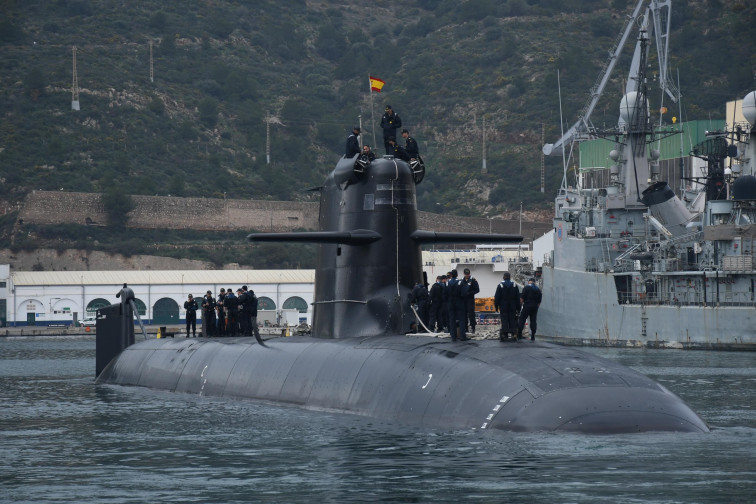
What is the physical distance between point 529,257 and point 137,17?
88887 mm

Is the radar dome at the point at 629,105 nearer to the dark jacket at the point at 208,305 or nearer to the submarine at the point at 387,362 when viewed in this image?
the dark jacket at the point at 208,305

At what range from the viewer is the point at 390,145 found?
2233 centimetres

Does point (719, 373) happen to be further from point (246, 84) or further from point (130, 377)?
point (246, 84)

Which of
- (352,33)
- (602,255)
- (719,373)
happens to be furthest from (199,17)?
(719,373)

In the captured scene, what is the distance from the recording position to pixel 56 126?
123 meters

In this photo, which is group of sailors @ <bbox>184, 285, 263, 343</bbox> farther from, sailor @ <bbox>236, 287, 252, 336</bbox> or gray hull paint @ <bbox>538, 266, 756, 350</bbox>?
gray hull paint @ <bbox>538, 266, 756, 350</bbox>

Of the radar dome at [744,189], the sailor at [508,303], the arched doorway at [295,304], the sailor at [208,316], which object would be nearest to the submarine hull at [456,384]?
the sailor at [508,303]

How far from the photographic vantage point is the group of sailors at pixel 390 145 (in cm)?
2158

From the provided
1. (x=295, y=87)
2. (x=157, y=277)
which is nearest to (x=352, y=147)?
(x=157, y=277)

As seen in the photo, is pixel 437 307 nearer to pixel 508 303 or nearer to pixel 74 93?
pixel 508 303

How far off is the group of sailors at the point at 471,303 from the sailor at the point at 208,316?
9.22 metres

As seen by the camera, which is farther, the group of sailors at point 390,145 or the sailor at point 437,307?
the sailor at point 437,307

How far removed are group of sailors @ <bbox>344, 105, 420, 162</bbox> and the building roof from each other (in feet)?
213

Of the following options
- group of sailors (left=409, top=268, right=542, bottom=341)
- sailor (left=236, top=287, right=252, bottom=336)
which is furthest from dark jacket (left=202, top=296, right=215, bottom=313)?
group of sailors (left=409, top=268, right=542, bottom=341)
